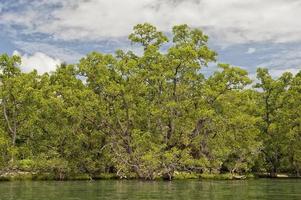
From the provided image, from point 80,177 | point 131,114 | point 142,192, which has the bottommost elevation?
point 142,192

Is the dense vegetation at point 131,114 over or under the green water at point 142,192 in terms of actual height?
over

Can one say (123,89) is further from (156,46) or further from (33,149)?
(33,149)

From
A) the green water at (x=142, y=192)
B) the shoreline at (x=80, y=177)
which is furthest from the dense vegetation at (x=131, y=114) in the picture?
the green water at (x=142, y=192)

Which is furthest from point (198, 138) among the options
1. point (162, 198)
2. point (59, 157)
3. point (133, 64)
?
point (162, 198)

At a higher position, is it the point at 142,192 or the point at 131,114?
the point at 131,114

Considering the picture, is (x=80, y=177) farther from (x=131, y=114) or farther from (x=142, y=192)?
(x=142, y=192)

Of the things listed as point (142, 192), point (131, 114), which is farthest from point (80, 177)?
point (142, 192)

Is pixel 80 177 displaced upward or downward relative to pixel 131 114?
downward

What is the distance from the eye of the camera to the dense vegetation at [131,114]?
206ft

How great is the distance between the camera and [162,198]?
100 feet

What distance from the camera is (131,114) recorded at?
65.8 m

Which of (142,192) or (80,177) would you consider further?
(80,177)

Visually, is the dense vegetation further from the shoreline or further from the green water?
the green water

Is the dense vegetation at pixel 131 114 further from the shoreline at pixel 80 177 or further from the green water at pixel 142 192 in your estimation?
the green water at pixel 142 192
